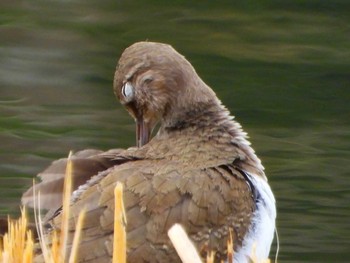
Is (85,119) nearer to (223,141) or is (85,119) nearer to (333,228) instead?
(333,228)

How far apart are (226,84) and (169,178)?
4.35 metres

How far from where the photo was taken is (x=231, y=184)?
6848 millimetres

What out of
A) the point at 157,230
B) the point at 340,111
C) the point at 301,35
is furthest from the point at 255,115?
the point at 157,230

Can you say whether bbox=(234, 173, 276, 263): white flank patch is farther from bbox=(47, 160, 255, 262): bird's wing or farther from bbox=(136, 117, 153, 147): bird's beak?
bbox=(136, 117, 153, 147): bird's beak

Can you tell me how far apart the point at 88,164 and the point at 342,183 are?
3.35 m

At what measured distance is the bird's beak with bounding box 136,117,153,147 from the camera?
25.3 feet

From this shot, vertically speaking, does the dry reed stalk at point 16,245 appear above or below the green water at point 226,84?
above

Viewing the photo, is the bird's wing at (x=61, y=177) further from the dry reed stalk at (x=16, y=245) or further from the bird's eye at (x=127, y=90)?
the dry reed stalk at (x=16, y=245)

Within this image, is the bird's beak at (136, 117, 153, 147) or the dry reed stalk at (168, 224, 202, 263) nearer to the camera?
the dry reed stalk at (168, 224, 202, 263)

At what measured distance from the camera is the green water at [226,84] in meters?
9.82

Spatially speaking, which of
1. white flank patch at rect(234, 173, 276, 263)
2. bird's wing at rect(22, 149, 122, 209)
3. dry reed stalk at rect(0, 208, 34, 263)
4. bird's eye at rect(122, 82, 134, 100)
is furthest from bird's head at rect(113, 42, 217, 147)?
dry reed stalk at rect(0, 208, 34, 263)

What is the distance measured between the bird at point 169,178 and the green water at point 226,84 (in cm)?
186

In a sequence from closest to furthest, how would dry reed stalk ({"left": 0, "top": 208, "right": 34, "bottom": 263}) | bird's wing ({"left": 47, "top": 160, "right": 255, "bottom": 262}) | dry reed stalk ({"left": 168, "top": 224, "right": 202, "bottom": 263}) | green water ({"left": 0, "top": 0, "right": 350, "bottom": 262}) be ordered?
dry reed stalk ({"left": 168, "top": 224, "right": 202, "bottom": 263}), dry reed stalk ({"left": 0, "top": 208, "right": 34, "bottom": 263}), bird's wing ({"left": 47, "top": 160, "right": 255, "bottom": 262}), green water ({"left": 0, "top": 0, "right": 350, "bottom": 262})

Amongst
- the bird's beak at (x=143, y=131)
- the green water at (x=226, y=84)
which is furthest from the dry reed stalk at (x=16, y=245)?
the green water at (x=226, y=84)
